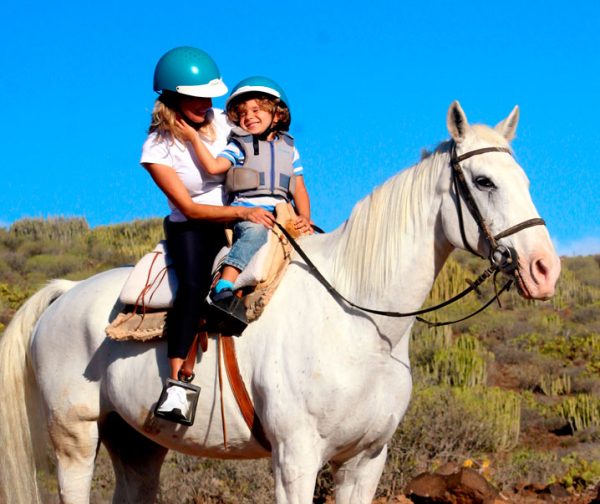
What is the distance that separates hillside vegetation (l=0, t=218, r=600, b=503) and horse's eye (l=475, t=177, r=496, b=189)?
416cm

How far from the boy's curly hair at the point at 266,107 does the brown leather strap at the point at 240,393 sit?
1329 millimetres

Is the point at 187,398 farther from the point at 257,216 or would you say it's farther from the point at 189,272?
the point at 257,216

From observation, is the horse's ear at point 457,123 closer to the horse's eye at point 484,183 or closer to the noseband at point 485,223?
the noseband at point 485,223

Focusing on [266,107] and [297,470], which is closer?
[297,470]

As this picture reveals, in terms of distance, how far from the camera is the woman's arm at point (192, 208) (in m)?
4.91

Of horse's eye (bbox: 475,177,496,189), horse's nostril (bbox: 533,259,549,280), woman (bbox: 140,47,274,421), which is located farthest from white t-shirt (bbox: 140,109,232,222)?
horse's nostril (bbox: 533,259,549,280)

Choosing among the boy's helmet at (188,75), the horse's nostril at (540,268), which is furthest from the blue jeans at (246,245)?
the horse's nostril at (540,268)

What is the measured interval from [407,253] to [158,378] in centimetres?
159

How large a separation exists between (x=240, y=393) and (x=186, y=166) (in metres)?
1.35

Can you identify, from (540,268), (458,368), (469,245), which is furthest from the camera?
(458,368)

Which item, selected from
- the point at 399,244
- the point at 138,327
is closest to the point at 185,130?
the point at 138,327

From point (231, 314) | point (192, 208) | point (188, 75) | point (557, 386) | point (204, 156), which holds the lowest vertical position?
point (557, 386)

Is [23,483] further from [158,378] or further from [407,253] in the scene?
[407,253]

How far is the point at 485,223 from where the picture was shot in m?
4.26
